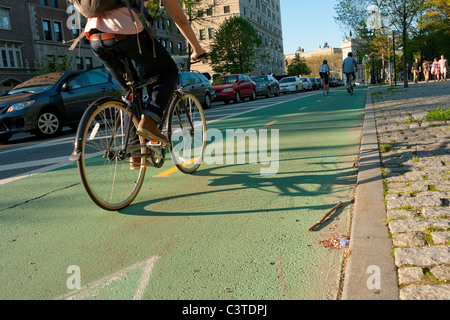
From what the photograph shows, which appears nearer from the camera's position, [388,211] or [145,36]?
[388,211]

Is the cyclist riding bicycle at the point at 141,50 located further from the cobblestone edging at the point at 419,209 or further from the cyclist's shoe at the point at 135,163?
the cobblestone edging at the point at 419,209

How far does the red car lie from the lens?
24406mm

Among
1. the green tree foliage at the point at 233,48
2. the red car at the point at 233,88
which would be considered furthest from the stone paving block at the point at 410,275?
the green tree foliage at the point at 233,48

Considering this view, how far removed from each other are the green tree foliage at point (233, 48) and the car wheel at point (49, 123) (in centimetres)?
4864

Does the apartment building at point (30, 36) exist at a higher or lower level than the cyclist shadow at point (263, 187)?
higher

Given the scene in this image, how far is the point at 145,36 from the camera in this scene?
3701 mm

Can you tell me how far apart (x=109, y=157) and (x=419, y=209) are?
2487 mm

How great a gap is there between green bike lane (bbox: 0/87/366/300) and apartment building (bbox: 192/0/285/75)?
62739 mm

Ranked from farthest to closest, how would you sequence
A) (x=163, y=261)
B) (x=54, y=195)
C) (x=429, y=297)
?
(x=54, y=195)
(x=163, y=261)
(x=429, y=297)

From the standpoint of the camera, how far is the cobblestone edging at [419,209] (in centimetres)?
216
